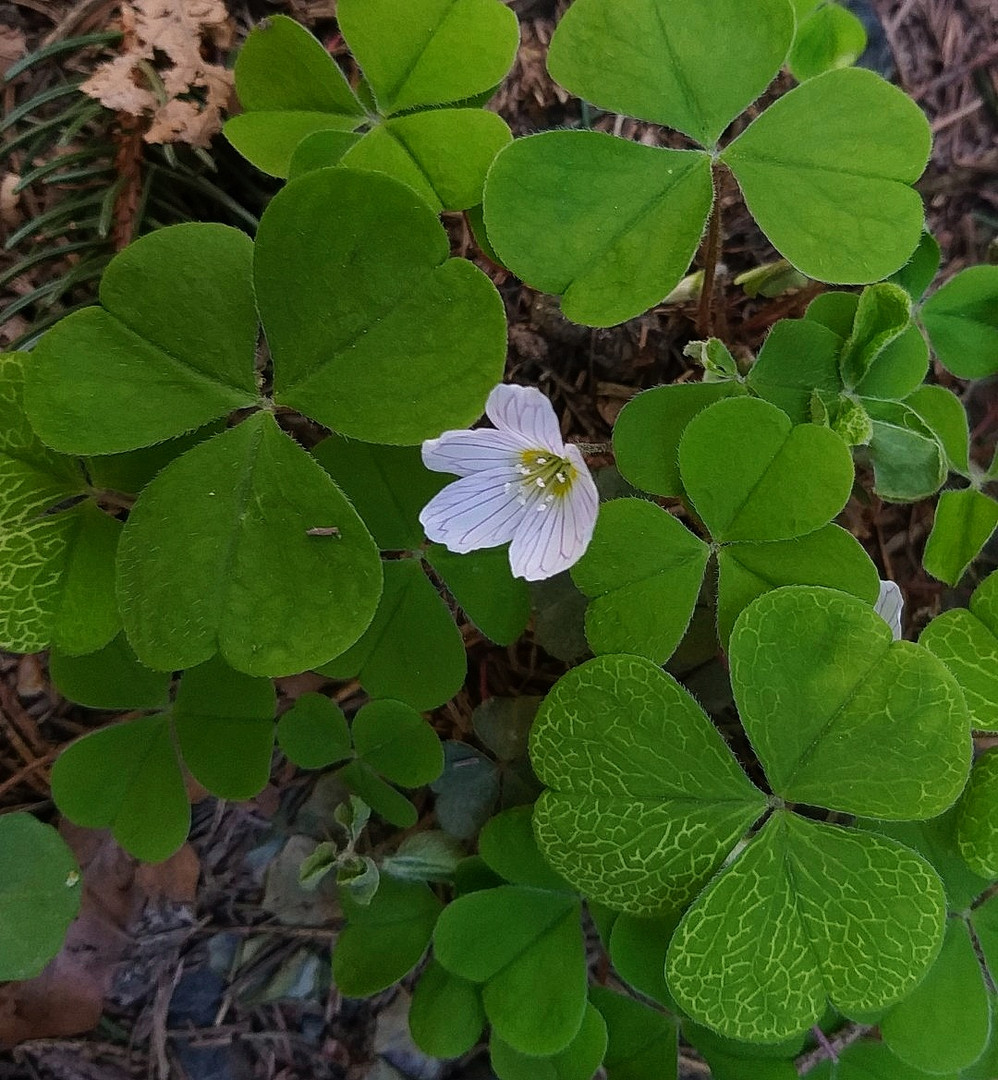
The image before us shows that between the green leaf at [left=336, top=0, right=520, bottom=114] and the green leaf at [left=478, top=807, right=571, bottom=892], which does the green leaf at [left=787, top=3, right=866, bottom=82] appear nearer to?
the green leaf at [left=336, top=0, right=520, bottom=114]

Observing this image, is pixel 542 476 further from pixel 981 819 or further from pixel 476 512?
pixel 981 819

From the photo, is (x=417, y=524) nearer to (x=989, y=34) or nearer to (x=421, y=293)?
(x=421, y=293)

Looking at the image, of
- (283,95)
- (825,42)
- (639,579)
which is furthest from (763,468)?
(283,95)

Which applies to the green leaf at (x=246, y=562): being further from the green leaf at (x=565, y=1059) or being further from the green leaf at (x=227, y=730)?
the green leaf at (x=565, y=1059)

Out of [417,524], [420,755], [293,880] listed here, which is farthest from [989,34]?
[293,880]

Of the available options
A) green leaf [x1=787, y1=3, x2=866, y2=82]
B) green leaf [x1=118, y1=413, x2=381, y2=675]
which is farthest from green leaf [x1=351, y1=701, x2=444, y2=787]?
green leaf [x1=787, y1=3, x2=866, y2=82]
